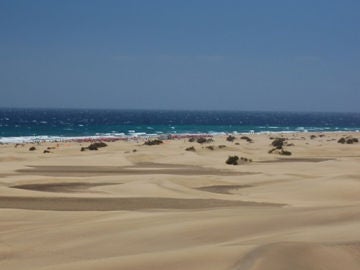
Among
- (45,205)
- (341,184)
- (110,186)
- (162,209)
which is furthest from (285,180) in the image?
(45,205)

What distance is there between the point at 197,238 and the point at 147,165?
20128 mm

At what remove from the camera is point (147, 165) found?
1158 inches

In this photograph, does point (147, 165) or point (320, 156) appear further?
point (320, 156)

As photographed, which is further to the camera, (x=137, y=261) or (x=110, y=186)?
(x=110, y=186)

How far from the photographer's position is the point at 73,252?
8.95 meters

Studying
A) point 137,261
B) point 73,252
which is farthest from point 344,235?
point 73,252

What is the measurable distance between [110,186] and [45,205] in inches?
171

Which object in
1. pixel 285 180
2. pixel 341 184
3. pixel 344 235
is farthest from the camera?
pixel 285 180

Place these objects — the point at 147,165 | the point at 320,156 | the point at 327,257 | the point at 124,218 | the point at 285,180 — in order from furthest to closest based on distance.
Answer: the point at 320,156
the point at 147,165
the point at 285,180
the point at 124,218
the point at 327,257

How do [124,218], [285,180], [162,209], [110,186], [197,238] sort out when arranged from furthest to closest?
[285,180] → [110,186] → [162,209] → [124,218] → [197,238]

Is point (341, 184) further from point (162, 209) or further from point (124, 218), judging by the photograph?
point (124, 218)

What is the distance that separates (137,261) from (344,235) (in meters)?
3.06

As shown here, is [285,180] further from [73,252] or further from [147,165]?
[73,252]

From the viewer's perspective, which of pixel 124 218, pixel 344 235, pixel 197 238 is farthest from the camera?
pixel 124 218
